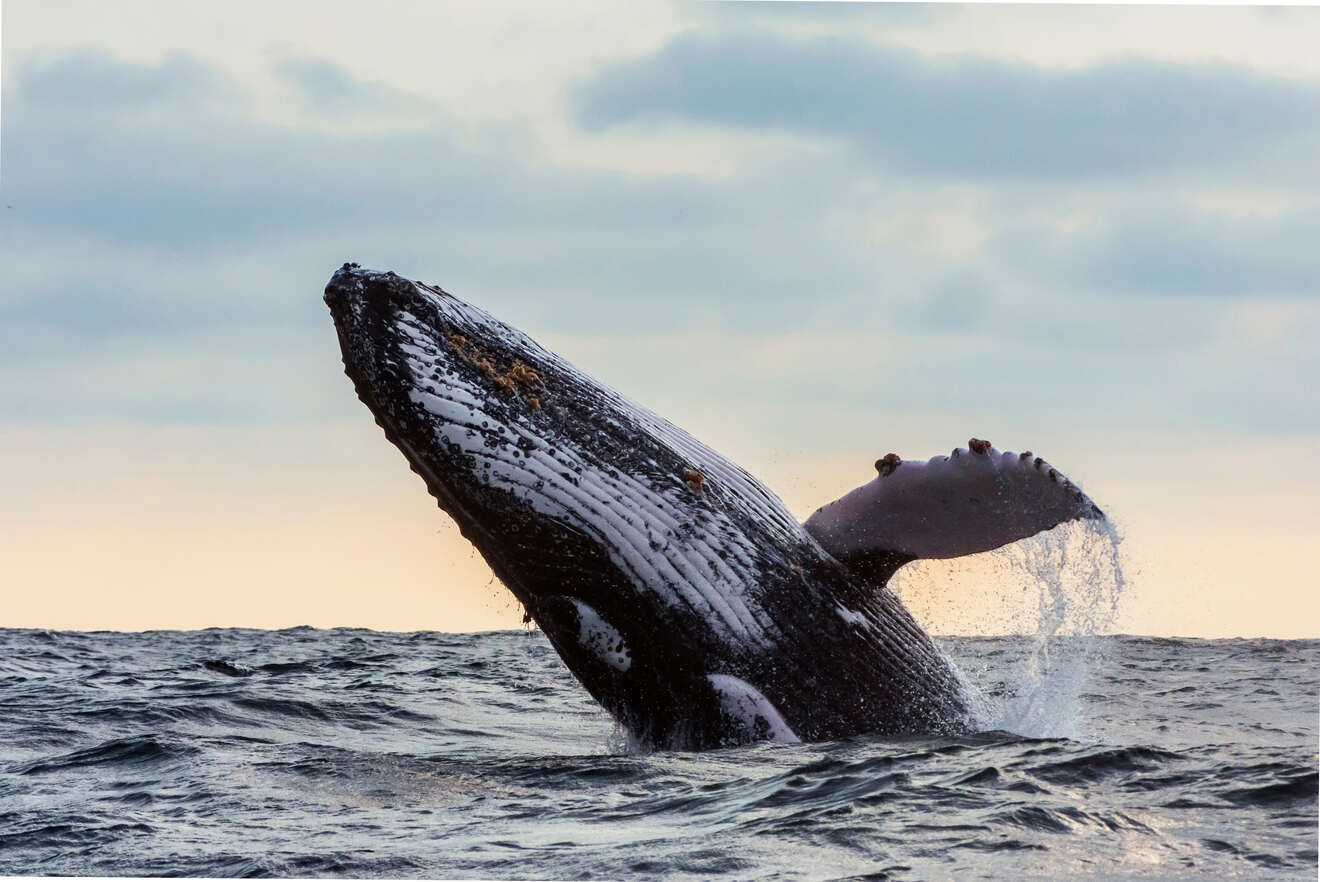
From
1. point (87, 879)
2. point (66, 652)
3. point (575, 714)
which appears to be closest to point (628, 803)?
point (87, 879)

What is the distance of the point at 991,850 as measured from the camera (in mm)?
5980

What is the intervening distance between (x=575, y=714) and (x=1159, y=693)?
6.59m

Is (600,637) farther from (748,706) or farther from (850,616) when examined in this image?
(850,616)

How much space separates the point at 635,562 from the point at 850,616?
1.31m

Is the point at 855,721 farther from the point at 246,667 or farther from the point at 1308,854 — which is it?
the point at 246,667

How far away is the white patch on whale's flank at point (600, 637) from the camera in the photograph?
841 centimetres

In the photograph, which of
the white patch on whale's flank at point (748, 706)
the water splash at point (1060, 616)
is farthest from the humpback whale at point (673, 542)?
the water splash at point (1060, 616)

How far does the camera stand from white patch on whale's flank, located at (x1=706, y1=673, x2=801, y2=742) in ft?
27.1

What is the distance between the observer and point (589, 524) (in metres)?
8.44

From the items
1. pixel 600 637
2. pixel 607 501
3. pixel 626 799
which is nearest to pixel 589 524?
pixel 607 501

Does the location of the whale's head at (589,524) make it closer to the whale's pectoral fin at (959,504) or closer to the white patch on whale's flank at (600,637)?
the white patch on whale's flank at (600,637)

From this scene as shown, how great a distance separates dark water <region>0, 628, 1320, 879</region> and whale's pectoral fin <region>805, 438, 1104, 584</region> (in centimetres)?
112

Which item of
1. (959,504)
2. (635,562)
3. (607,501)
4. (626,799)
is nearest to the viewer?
(626,799)

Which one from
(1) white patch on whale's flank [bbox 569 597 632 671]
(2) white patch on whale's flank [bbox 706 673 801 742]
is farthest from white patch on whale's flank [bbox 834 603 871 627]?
(1) white patch on whale's flank [bbox 569 597 632 671]
